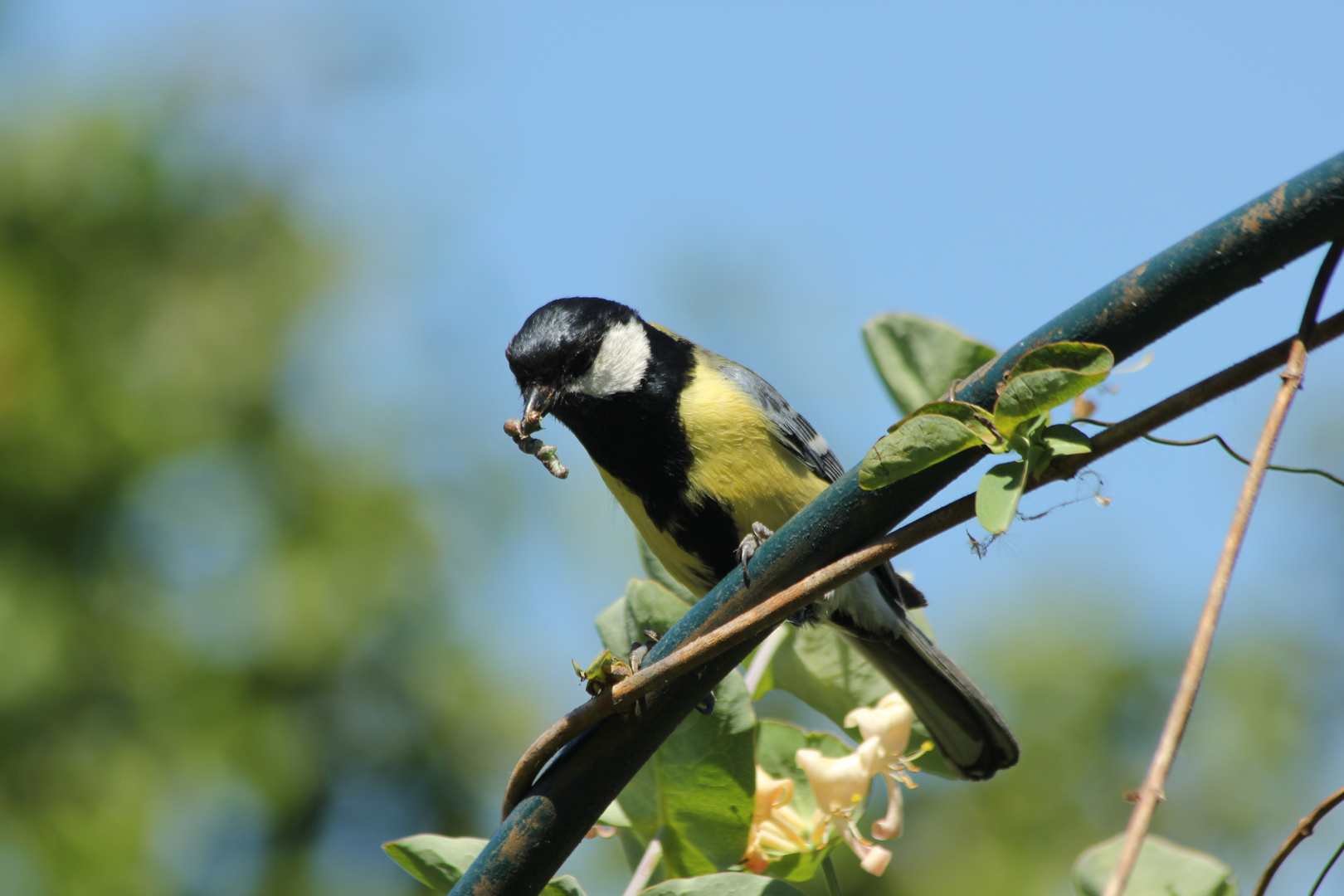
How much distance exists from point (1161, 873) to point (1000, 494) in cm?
64

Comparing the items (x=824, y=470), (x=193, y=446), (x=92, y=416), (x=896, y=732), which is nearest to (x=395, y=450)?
(x=193, y=446)

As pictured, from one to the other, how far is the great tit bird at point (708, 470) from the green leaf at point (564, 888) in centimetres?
75

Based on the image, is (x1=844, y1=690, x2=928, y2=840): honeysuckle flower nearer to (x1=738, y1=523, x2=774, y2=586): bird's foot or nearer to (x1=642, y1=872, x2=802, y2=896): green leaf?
(x1=642, y1=872, x2=802, y2=896): green leaf

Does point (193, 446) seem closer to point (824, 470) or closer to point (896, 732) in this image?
point (824, 470)

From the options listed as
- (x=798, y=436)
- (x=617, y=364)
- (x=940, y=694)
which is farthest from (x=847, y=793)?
(x=617, y=364)

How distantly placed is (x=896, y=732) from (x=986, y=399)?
0.66 metres

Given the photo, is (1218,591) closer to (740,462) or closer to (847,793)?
(847,793)

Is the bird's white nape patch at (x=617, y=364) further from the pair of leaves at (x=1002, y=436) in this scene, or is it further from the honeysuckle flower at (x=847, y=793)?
the pair of leaves at (x=1002, y=436)

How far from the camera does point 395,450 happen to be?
7453 mm

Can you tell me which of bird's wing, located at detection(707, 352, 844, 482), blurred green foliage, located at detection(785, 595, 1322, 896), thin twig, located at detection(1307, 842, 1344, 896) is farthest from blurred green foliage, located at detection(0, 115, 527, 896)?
thin twig, located at detection(1307, 842, 1344, 896)

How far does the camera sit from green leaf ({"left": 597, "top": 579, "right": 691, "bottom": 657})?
57.3 inches

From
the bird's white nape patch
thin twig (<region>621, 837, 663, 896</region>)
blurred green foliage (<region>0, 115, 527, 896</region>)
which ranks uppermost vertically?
blurred green foliage (<region>0, 115, 527, 896</region>)

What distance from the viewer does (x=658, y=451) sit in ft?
7.10

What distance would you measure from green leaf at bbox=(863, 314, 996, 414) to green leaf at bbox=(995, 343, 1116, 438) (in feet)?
2.28
